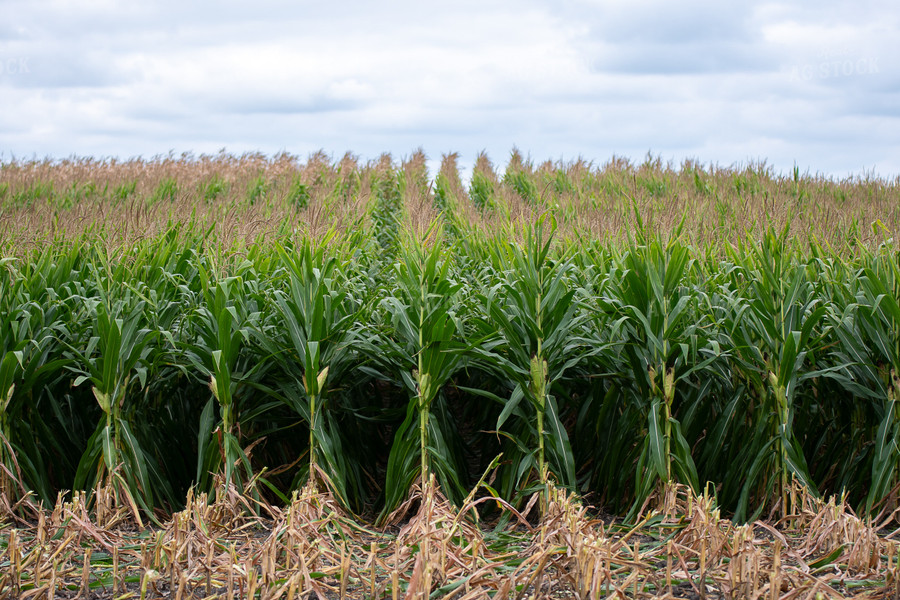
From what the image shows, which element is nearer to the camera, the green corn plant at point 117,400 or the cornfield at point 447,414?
the cornfield at point 447,414

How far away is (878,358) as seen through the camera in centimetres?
491

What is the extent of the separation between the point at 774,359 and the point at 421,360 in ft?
7.26

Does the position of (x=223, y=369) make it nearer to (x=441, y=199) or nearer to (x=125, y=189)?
(x=125, y=189)

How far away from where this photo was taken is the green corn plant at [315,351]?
15.5 feet

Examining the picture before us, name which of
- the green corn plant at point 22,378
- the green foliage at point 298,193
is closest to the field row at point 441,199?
the green foliage at point 298,193

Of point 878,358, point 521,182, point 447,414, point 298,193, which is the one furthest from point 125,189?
point 878,358

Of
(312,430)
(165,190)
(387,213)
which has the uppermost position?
(165,190)

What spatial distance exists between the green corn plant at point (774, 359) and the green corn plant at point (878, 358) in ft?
0.77

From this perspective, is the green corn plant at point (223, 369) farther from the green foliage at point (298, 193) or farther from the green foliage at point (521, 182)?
the green foliage at point (521, 182)

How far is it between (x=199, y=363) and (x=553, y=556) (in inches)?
101

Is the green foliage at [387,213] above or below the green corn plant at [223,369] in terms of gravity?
above

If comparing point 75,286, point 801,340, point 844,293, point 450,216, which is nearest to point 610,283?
point 801,340

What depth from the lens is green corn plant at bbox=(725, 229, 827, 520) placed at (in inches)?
185

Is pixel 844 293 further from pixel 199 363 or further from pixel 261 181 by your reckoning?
pixel 261 181
